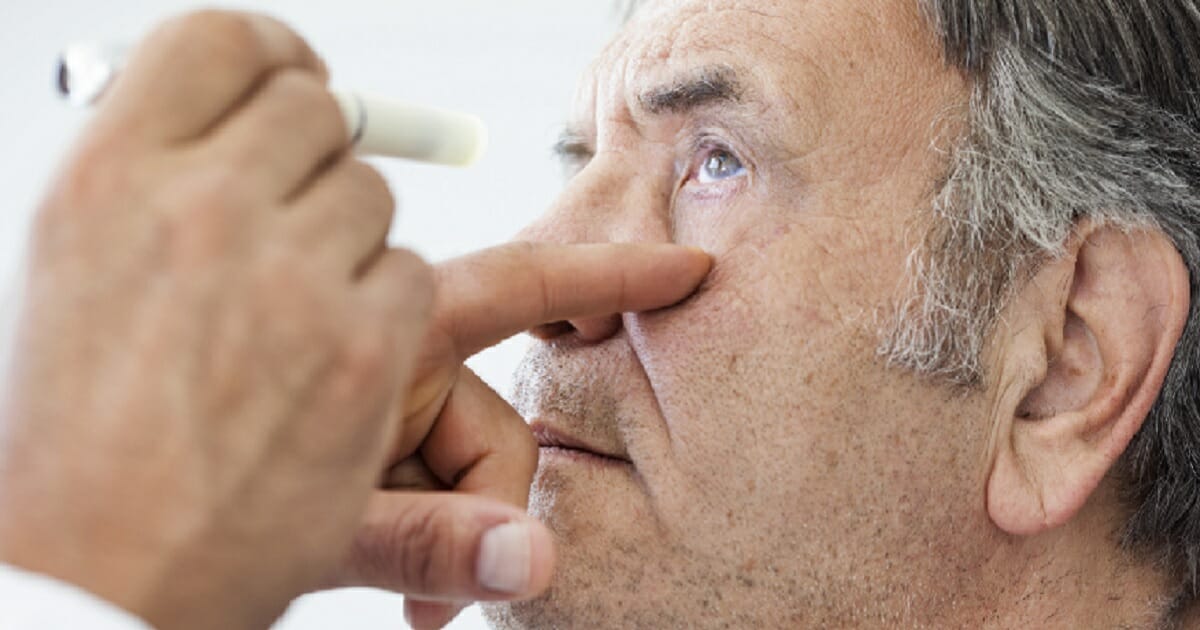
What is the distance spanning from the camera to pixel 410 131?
103 cm

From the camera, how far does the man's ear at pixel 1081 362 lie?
4.60 feet

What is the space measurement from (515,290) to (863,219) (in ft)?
1.38

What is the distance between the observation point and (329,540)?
80 centimetres

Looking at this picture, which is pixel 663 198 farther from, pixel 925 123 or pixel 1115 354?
pixel 1115 354

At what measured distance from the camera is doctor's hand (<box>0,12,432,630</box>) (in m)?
0.73

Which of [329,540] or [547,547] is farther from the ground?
[329,540]

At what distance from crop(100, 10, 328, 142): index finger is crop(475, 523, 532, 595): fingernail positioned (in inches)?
15.5

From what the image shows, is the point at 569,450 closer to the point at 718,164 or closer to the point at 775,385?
the point at 775,385

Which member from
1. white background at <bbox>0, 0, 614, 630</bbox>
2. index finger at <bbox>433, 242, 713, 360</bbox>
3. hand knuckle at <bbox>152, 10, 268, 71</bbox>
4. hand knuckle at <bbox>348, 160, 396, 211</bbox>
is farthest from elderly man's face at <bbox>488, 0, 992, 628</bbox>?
white background at <bbox>0, 0, 614, 630</bbox>

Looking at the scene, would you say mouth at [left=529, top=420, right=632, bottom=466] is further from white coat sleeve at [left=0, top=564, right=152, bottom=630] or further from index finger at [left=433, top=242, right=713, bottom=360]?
white coat sleeve at [left=0, top=564, right=152, bottom=630]

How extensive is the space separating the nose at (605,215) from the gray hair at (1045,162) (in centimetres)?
28

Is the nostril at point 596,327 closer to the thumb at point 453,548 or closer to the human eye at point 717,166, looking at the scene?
the human eye at point 717,166

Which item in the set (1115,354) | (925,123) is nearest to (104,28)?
(925,123)

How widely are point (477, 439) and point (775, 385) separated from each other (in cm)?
31
